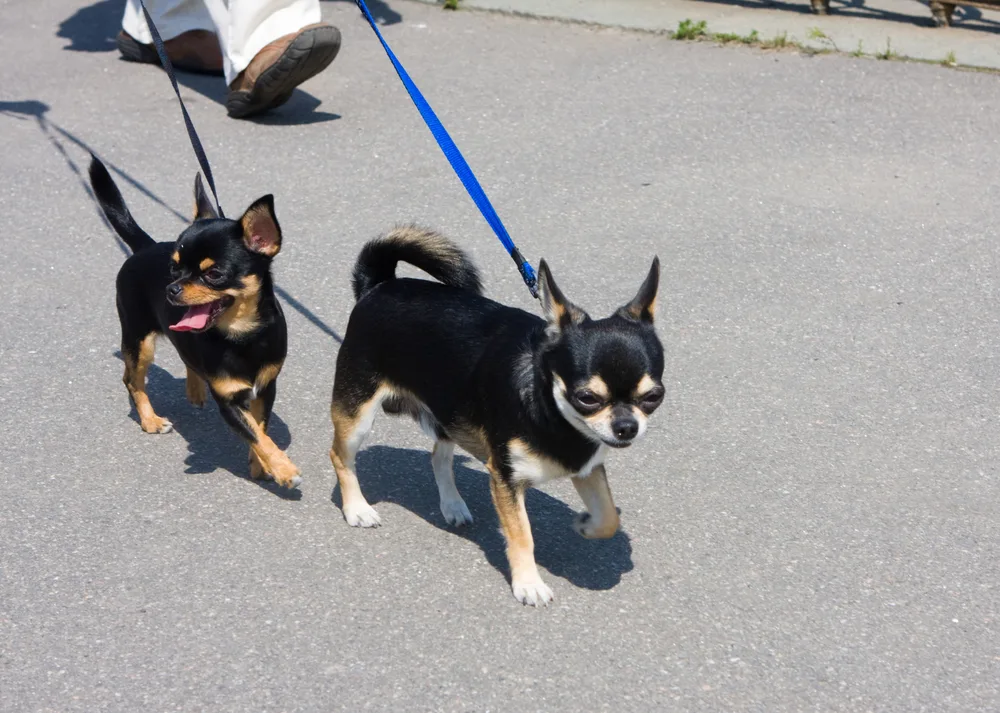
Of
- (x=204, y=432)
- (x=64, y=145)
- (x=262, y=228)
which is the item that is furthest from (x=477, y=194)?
(x=64, y=145)

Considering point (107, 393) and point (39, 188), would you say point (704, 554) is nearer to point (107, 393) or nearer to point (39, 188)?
point (107, 393)

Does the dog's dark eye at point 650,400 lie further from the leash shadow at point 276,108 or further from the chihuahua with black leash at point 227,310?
the leash shadow at point 276,108

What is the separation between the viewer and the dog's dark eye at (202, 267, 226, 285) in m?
4.32

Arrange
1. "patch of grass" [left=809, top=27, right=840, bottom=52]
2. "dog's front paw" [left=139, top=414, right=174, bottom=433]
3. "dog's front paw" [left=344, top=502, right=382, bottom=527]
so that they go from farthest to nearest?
"patch of grass" [left=809, top=27, right=840, bottom=52] < "dog's front paw" [left=139, top=414, right=174, bottom=433] < "dog's front paw" [left=344, top=502, right=382, bottom=527]

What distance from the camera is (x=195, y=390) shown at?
5340mm

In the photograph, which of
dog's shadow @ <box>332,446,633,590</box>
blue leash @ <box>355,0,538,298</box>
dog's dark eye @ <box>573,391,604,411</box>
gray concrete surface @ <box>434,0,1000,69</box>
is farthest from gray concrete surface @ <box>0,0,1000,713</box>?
blue leash @ <box>355,0,538,298</box>

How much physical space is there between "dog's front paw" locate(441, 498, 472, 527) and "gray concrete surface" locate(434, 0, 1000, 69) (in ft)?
19.7

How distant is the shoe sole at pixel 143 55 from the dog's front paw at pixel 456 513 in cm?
577

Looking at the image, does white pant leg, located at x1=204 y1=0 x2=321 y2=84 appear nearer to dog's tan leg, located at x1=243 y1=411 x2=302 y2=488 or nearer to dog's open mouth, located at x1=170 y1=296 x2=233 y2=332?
dog's open mouth, located at x1=170 y1=296 x2=233 y2=332

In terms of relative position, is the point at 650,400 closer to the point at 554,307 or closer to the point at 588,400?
the point at 588,400

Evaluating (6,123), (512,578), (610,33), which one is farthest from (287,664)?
(610,33)

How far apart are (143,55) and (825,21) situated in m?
5.28

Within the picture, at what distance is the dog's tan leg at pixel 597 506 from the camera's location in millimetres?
4027

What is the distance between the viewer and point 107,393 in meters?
5.46
